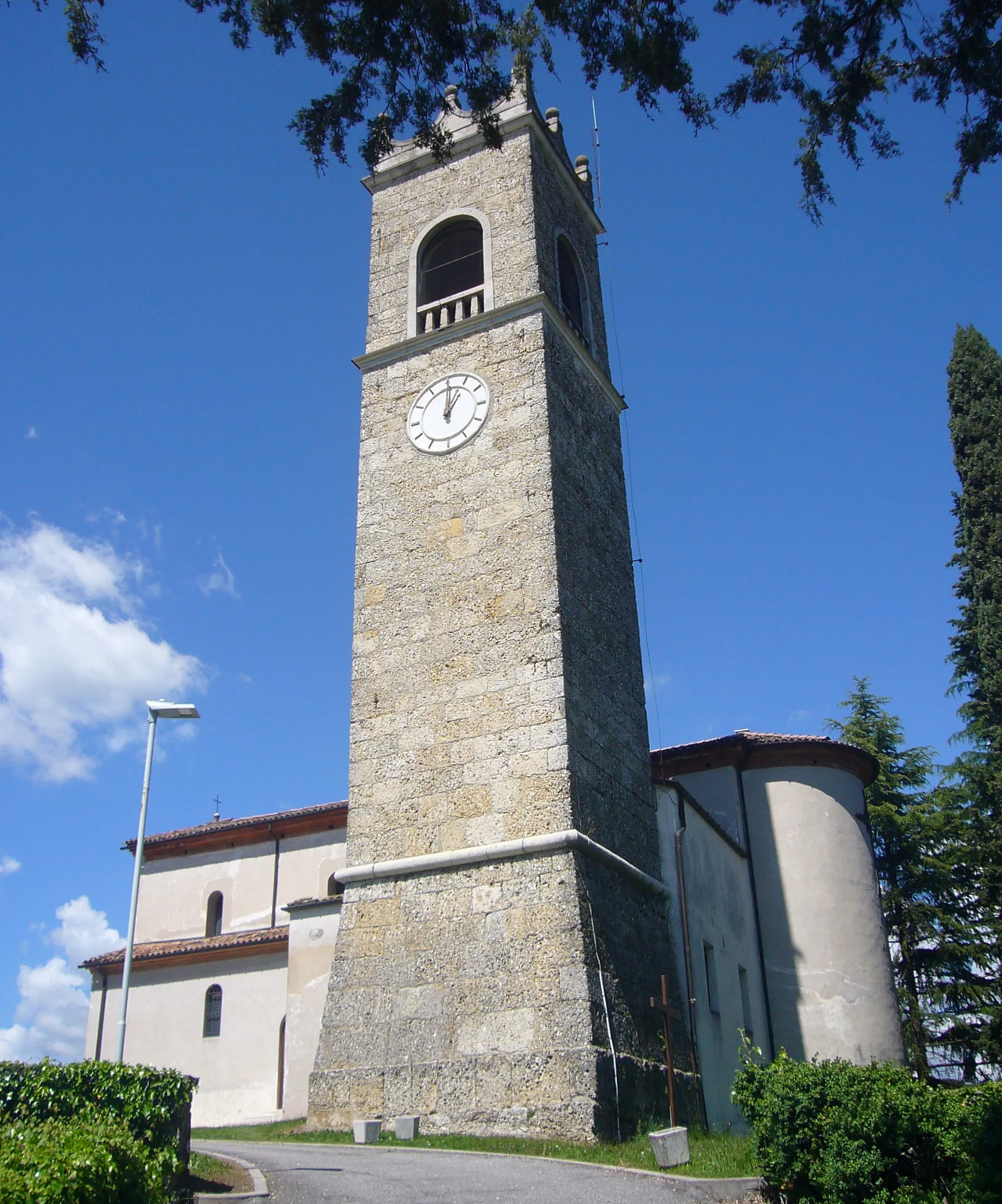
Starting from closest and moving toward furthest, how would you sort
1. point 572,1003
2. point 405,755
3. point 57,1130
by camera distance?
point 57,1130 < point 572,1003 < point 405,755

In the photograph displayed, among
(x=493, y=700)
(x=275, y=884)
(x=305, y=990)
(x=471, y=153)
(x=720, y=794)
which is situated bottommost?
(x=305, y=990)

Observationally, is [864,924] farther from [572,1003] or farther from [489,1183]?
[489,1183]

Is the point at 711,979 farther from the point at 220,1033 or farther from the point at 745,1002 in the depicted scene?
the point at 220,1033

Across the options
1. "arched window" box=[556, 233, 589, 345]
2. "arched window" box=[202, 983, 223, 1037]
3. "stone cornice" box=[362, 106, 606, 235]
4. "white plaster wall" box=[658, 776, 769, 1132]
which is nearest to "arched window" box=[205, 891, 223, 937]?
"arched window" box=[202, 983, 223, 1037]

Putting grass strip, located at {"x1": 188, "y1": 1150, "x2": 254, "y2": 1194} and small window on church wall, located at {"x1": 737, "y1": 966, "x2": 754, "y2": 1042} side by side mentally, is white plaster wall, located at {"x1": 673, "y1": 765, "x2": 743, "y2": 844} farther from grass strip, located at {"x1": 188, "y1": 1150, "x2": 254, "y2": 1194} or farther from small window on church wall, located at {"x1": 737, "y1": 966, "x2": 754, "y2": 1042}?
grass strip, located at {"x1": 188, "y1": 1150, "x2": 254, "y2": 1194}

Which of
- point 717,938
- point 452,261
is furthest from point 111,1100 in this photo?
point 452,261

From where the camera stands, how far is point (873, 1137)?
921 centimetres

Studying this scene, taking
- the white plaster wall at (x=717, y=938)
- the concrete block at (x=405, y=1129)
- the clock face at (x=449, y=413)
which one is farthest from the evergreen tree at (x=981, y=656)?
the concrete block at (x=405, y=1129)

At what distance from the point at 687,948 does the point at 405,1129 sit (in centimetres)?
A: 573

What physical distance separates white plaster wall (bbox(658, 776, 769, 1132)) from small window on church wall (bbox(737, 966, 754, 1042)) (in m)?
0.11

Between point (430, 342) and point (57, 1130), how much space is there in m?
15.7

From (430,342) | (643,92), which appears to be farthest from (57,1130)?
(430,342)

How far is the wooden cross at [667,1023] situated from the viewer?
13.7 metres

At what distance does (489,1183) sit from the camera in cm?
1018
